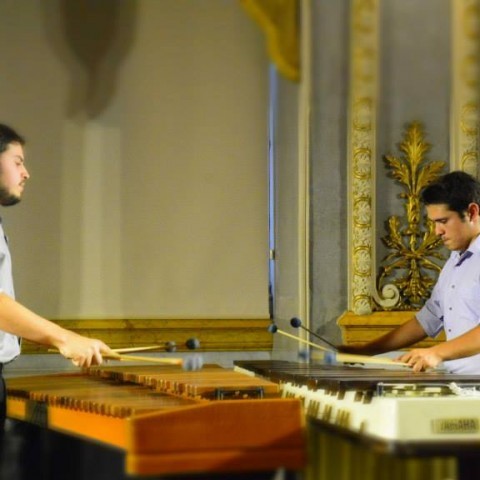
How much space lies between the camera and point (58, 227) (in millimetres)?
4598

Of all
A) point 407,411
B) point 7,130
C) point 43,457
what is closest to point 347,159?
point 7,130

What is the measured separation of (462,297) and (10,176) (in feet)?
4.97

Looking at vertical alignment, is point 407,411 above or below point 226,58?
below

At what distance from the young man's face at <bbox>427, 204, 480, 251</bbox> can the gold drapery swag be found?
0.98m

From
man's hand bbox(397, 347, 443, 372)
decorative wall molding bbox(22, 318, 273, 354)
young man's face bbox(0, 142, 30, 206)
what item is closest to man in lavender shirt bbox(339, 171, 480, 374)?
man's hand bbox(397, 347, 443, 372)

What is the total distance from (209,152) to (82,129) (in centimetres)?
50

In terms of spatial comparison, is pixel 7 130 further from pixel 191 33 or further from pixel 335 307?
pixel 335 307

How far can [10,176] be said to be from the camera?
3600 millimetres

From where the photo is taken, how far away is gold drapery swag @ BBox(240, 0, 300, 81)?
468 cm

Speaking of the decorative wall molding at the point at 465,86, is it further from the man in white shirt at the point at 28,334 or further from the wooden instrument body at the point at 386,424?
the man in white shirt at the point at 28,334

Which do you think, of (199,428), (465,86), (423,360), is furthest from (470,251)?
(199,428)

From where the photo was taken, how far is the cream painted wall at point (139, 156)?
4574 millimetres

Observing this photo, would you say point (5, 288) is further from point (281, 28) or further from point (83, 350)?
point (281, 28)

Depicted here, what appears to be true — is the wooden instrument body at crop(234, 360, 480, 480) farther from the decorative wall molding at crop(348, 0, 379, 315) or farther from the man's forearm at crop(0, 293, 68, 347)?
the decorative wall molding at crop(348, 0, 379, 315)
